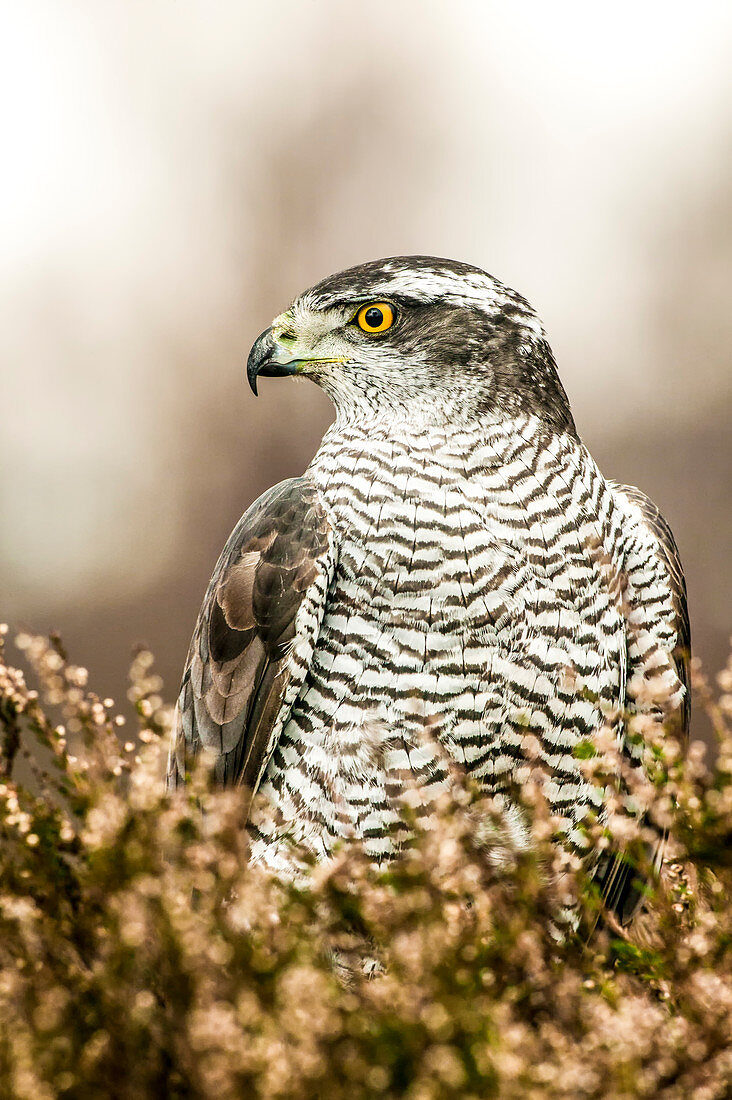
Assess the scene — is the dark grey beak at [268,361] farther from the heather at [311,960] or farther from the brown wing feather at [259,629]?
the heather at [311,960]

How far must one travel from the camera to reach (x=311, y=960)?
1.49m

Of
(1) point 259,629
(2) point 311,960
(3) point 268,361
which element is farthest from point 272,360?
(2) point 311,960

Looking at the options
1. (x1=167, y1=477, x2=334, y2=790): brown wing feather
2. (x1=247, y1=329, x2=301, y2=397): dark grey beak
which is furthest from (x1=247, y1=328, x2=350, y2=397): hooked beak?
(x1=167, y1=477, x2=334, y2=790): brown wing feather

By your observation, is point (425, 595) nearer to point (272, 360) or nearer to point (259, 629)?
point (259, 629)

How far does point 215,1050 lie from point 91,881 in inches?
15.8

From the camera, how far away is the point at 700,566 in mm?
7375

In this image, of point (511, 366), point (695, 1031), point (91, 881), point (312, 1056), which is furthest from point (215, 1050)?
point (511, 366)

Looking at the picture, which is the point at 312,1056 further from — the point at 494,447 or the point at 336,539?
the point at 494,447

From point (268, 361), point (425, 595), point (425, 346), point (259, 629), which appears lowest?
point (259, 629)

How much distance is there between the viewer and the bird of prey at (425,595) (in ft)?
8.01

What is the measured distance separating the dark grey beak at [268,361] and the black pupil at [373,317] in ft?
0.88

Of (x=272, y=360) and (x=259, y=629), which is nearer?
(x=259, y=629)

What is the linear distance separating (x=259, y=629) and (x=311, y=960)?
124 centimetres

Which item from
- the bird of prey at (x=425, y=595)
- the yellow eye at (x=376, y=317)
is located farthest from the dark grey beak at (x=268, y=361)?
the yellow eye at (x=376, y=317)
